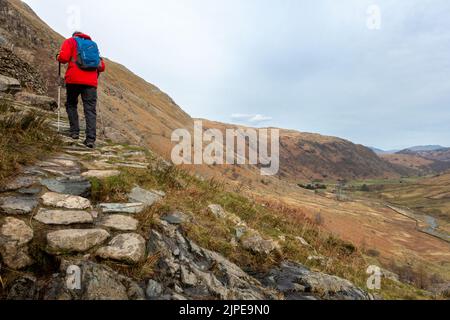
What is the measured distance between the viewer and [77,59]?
24.1 feet

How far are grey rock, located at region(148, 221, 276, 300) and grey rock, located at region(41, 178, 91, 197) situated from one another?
1.37m

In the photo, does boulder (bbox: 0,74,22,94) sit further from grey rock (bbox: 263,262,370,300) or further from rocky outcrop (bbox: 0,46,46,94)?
grey rock (bbox: 263,262,370,300)

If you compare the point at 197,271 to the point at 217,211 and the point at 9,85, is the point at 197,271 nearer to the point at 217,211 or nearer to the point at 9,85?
the point at 217,211

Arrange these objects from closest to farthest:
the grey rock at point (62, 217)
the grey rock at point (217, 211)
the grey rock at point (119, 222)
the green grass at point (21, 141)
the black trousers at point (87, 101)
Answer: the grey rock at point (62, 217) → the grey rock at point (119, 222) → the green grass at point (21, 141) → the grey rock at point (217, 211) → the black trousers at point (87, 101)

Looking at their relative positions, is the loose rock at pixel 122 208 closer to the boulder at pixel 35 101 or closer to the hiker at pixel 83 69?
the hiker at pixel 83 69

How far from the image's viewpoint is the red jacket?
23.5 ft

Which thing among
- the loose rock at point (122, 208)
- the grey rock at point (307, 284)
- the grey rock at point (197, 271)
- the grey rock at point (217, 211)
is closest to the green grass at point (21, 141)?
the loose rock at point (122, 208)

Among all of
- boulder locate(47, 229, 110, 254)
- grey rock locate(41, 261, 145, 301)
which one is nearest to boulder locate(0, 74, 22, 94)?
boulder locate(47, 229, 110, 254)

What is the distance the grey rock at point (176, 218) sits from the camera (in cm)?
472

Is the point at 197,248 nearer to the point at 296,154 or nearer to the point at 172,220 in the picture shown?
the point at 172,220

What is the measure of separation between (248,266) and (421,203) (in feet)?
493

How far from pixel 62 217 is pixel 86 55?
470 cm

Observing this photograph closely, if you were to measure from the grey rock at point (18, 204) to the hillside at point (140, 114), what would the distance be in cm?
823

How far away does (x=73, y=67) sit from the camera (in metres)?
7.39
